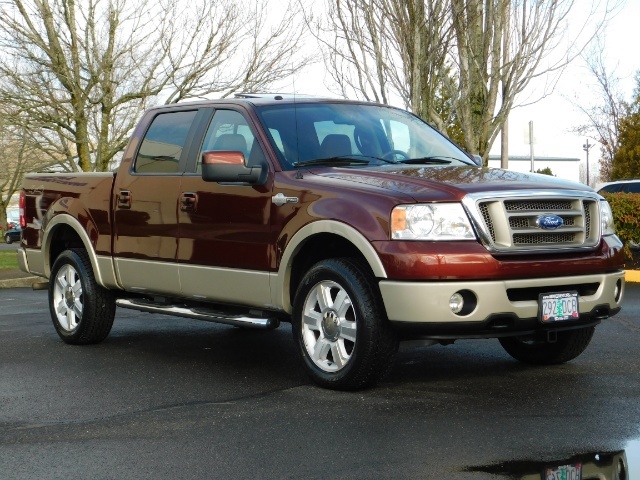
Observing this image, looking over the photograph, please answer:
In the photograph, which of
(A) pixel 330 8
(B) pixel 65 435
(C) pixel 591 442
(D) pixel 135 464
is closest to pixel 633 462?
(C) pixel 591 442

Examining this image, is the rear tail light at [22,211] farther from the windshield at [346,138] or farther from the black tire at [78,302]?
the windshield at [346,138]

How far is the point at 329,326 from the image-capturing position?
643 cm

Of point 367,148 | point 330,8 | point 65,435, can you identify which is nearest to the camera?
point 65,435

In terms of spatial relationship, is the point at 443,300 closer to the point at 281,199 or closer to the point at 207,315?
the point at 281,199

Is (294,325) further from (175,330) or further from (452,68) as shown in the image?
(452,68)

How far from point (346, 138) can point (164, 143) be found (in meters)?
1.63

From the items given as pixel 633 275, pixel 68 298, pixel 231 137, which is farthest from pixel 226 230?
pixel 633 275

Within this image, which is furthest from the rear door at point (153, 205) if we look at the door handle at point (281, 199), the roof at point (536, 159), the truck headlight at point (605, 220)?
the roof at point (536, 159)

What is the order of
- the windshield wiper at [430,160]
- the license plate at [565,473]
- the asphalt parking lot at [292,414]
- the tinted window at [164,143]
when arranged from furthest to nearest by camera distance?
the tinted window at [164,143] → the windshield wiper at [430,160] → the asphalt parking lot at [292,414] → the license plate at [565,473]

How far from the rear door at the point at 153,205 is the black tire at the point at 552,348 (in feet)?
8.16

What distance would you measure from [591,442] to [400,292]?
1446mm

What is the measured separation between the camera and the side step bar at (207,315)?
7.00 m

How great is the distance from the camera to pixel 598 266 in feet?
21.1

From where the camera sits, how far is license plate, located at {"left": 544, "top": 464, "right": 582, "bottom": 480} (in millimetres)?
4391
